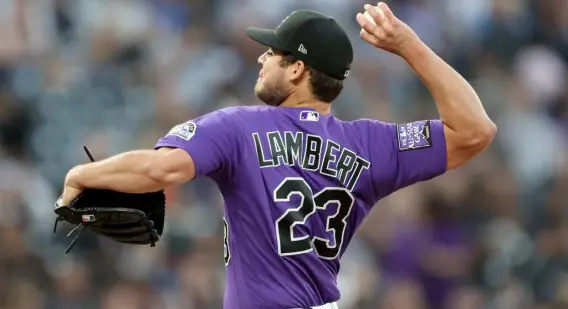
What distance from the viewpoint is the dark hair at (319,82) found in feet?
13.3

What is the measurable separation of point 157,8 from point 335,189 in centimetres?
Answer: 602

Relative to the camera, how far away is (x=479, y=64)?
9445mm

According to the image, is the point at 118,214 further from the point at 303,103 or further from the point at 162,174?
the point at 303,103

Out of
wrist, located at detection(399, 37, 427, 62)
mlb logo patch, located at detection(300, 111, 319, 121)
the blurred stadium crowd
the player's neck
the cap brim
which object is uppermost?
the cap brim

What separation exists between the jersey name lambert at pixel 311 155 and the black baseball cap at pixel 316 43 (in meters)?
0.30

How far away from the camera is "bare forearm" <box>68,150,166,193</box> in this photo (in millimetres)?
3562

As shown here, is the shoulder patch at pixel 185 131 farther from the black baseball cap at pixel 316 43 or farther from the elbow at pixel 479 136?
the elbow at pixel 479 136

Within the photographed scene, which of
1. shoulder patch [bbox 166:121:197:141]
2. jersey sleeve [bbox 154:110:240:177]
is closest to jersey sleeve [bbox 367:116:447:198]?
jersey sleeve [bbox 154:110:240:177]

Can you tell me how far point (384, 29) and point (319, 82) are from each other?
0.33m

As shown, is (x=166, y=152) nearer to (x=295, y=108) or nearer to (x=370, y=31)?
(x=295, y=108)

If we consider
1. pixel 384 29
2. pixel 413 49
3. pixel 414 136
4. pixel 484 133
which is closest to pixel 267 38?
pixel 384 29

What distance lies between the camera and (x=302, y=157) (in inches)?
154

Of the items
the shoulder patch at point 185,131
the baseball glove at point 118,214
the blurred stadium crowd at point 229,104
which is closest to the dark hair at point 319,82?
the shoulder patch at point 185,131

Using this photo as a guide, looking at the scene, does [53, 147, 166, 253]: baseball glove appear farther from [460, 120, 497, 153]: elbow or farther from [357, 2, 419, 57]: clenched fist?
[460, 120, 497, 153]: elbow
